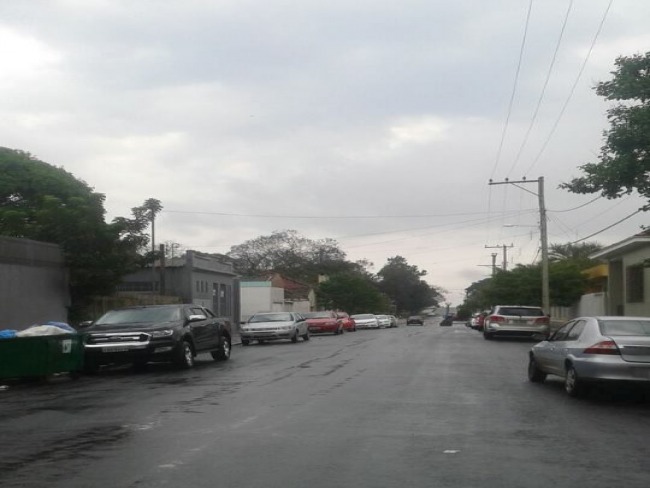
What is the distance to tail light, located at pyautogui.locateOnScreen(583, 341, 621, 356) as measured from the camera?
11938mm

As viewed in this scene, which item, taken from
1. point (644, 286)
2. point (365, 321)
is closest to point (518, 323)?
point (644, 286)

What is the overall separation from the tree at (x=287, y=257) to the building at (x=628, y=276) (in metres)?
62.5

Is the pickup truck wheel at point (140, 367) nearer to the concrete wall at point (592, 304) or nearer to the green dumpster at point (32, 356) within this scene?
the green dumpster at point (32, 356)

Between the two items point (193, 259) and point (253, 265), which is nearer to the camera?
point (193, 259)

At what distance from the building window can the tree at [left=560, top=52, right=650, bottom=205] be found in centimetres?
2056

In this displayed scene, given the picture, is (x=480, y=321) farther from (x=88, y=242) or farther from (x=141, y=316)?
(x=141, y=316)

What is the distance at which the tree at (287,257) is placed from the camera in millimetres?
101875

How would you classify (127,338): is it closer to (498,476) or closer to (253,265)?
(498,476)

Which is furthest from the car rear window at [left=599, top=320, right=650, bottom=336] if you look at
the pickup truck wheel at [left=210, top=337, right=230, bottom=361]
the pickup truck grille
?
the pickup truck wheel at [left=210, top=337, right=230, bottom=361]

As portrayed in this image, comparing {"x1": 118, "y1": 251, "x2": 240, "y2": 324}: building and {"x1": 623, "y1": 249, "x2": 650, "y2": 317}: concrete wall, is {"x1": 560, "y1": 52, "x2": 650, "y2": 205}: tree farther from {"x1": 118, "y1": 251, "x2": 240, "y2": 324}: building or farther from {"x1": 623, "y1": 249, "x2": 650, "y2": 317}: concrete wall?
{"x1": 118, "y1": 251, "x2": 240, "y2": 324}: building

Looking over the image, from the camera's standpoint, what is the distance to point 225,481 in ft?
22.4

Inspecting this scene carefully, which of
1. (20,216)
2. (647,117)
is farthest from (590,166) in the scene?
(20,216)

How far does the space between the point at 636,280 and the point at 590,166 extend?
21.3 metres

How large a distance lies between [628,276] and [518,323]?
22.6ft
